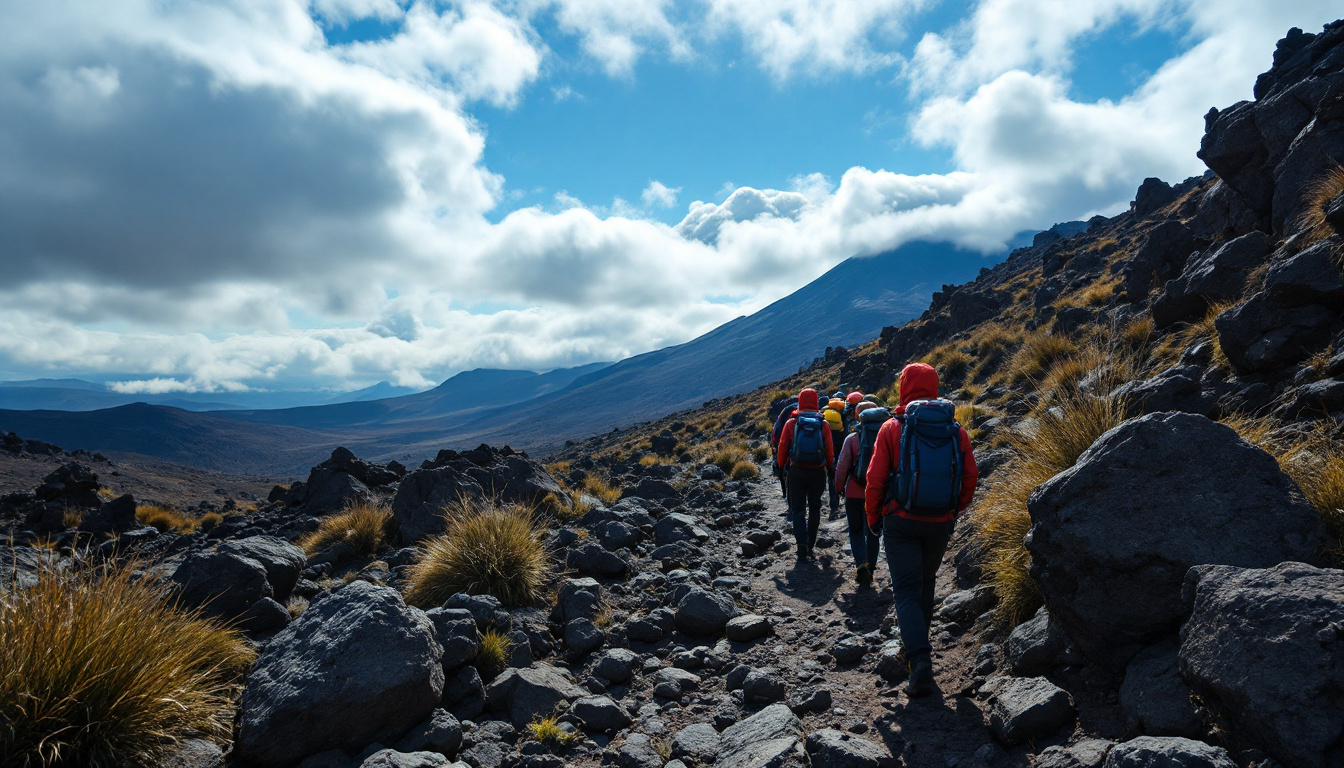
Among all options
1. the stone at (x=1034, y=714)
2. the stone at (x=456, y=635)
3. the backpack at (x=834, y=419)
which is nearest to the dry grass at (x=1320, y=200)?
the backpack at (x=834, y=419)

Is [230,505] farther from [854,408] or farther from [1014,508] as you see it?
[1014,508]

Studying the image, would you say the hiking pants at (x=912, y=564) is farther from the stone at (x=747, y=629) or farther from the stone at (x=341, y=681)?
the stone at (x=341, y=681)

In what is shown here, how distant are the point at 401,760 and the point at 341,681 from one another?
86 cm

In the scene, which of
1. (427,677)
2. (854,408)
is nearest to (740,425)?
(854,408)

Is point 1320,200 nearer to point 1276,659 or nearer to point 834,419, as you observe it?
point 834,419

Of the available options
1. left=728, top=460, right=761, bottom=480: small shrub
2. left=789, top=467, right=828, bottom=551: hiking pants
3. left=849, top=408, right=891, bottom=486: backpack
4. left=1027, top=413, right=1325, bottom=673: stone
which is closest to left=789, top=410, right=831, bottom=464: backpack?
left=789, top=467, right=828, bottom=551: hiking pants

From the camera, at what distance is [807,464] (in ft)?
29.0

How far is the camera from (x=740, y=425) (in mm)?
31812

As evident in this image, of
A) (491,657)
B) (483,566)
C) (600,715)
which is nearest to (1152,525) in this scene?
(600,715)

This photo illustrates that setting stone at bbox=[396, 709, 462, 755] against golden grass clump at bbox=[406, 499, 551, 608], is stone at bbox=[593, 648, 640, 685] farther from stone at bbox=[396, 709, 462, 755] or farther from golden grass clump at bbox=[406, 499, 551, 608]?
golden grass clump at bbox=[406, 499, 551, 608]

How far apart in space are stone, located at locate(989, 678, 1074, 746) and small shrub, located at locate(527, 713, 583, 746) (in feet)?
9.36

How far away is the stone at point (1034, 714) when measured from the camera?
11.7 feet

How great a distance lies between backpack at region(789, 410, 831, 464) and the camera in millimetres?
8750

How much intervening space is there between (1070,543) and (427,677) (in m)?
4.45
